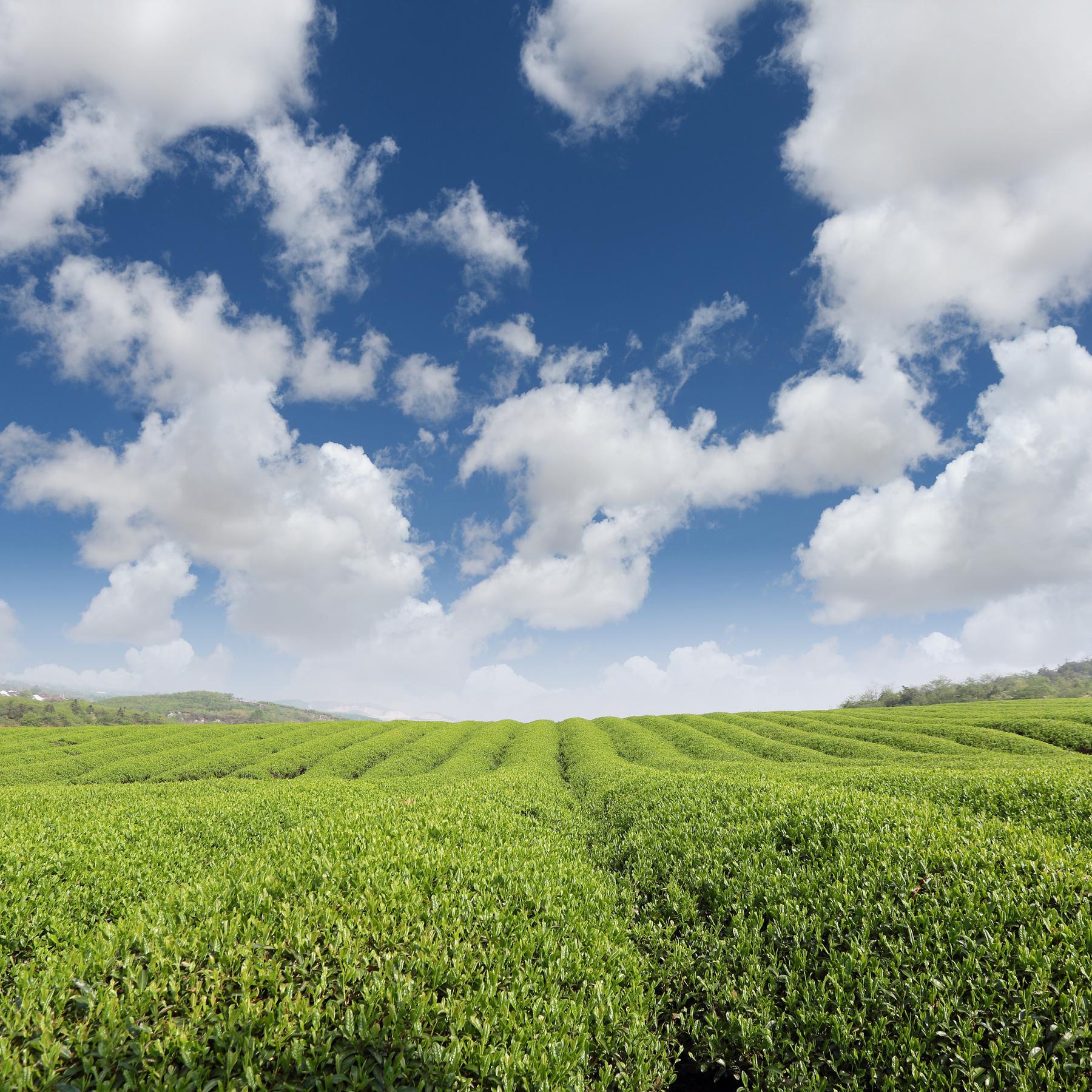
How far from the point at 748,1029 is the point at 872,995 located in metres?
1.72

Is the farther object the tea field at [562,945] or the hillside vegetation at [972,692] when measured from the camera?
the hillside vegetation at [972,692]

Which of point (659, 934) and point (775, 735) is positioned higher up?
point (659, 934)

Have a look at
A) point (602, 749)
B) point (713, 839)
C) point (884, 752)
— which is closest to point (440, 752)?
point (602, 749)

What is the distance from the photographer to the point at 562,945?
7.67 meters

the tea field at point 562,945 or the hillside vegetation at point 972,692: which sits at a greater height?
the tea field at point 562,945

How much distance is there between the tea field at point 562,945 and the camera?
17.9 ft

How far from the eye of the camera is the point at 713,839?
40.1ft

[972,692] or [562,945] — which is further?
[972,692]

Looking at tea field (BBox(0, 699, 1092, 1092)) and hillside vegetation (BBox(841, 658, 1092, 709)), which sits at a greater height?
tea field (BBox(0, 699, 1092, 1092))

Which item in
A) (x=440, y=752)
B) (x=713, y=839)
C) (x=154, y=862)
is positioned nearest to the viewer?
(x=154, y=862)

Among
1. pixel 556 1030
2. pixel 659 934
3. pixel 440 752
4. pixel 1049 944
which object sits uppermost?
pixel 1049 944

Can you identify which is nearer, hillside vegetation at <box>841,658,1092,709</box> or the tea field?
the tea field

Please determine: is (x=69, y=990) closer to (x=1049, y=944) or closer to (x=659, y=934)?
(x=659, y=934)

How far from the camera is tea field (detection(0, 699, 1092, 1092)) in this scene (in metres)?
5.45
